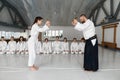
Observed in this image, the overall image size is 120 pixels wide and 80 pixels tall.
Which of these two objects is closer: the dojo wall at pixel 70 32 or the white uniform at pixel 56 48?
the white uniform at pixel 56 48

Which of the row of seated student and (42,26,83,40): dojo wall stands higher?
(42,26,83,40): dojo wall

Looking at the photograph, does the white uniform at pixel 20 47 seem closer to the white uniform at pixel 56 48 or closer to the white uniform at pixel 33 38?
the white uniform at pixel 56 48

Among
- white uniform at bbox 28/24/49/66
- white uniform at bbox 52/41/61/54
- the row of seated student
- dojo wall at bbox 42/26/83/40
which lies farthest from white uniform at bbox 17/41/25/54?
dojo wall at bbox 42/26/83/40

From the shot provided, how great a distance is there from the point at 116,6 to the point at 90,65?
6.67 m

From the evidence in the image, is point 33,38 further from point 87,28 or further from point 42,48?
point 42,48

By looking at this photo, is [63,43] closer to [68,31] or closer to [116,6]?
[116,6]

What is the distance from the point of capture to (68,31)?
57.5 feet

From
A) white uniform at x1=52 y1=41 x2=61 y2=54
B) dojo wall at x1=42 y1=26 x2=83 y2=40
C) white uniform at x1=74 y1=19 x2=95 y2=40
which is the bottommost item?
white uniform at x1=52 y1=41 x2=61 y2=54

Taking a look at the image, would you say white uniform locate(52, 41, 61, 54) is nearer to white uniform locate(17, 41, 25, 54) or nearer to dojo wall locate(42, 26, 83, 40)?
white uniform locate(17, 41, 25, 54)

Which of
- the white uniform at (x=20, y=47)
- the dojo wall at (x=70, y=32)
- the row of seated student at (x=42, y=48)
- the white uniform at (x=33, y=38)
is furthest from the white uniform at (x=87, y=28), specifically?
the dojo wall at (x=70, y=32)

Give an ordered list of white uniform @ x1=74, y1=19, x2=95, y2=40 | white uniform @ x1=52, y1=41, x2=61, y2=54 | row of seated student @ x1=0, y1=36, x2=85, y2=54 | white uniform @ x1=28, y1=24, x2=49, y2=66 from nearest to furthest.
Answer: white uniform @ x1=74, y1=19, x2=95, y2=40 → white uniform @ x1=28, y1=24, x2=49, y2=66 → row of seated student @ x1=0, y1=36, x2=85, y2=54 → white uniform @ x1=52, y1=41, x2=61, y2=54

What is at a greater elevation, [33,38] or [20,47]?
[33,38]

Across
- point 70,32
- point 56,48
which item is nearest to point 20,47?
point 56,48

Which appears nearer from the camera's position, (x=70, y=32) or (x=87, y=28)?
(x=87, y=28)
